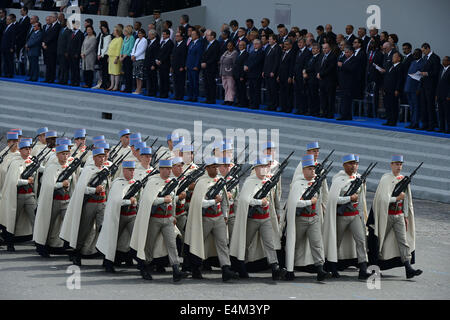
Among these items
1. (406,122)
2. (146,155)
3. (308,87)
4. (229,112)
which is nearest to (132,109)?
(229,112)

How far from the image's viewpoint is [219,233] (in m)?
15.5

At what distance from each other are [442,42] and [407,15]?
1.03m

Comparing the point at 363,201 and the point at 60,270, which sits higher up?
the point at 363,201

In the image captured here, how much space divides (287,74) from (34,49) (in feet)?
22.2

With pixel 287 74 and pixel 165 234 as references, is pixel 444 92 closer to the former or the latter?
pixel 287 74

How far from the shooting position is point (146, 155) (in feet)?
53.4

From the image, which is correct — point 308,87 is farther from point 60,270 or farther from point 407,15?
point 60,270

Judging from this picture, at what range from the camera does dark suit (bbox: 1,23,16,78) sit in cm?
2711

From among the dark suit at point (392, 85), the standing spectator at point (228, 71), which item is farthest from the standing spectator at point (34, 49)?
the dark suit at point (392, 85)

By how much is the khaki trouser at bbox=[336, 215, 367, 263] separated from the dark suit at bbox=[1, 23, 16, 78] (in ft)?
44.5

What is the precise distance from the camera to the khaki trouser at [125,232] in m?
15.8

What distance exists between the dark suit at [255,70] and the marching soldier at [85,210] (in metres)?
7.55

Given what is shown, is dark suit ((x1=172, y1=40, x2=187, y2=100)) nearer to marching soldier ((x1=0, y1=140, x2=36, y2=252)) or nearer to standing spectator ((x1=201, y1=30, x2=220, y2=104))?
standing spectator ((x1=201, y1=30, x2=220, y2=104))

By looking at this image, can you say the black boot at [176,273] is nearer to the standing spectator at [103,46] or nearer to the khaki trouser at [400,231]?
the khaki trouser at [400,231]
